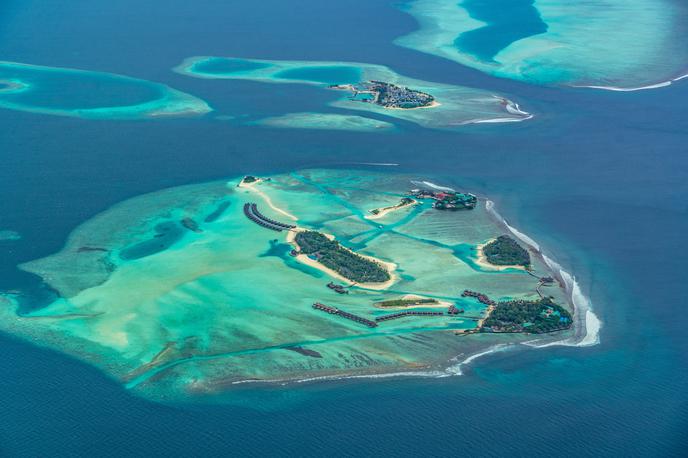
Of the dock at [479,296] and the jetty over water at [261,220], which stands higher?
the dock at [479,296]

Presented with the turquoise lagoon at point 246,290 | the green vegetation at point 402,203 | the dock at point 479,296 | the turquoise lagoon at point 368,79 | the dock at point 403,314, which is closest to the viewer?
the turquoise lagoon at point 246,290

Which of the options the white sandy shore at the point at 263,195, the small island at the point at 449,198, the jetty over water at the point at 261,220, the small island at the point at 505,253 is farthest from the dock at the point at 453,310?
the white sandy shore at the point at 263,195

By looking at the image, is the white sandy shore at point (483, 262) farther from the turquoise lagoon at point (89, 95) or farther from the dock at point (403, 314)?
the turquoise lagoon at point (89, 95)

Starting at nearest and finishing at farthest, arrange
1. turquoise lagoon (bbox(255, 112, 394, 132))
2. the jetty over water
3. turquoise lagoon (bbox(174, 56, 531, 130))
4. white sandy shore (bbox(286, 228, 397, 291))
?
white sandy shore (bbox(286, 228, 397, 291))
the jetty over water
turquoise lagoon (bbox(255, 112, 394, 132))
turquoise lagoon (bbox(174, 56, 531, 130))

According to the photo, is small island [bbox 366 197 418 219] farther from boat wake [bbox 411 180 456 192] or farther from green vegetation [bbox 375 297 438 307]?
green vegetation [bbox 375 297 438 307]

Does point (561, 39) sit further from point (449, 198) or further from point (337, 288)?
point (337, 288)

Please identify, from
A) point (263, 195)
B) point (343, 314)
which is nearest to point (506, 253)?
point (343, 314)

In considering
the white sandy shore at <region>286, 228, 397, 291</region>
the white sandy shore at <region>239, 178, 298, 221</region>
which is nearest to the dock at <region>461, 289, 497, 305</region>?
the white sandy shore at <region>286, 228, 397, 291</region>

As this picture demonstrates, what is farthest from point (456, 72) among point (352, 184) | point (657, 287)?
point (657, 287)
